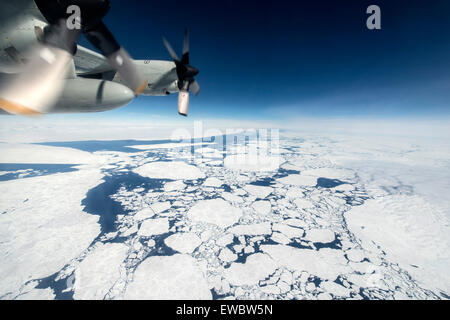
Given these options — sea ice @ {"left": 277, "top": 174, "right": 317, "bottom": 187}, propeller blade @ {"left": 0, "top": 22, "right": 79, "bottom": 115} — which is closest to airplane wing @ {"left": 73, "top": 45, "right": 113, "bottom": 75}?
propeller blade @ {"left": 0, "top": 22, "right": 79, "bottom": 115}

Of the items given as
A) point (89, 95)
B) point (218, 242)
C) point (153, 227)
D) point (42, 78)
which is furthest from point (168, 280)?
point (42, 78)

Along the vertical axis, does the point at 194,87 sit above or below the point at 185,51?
below

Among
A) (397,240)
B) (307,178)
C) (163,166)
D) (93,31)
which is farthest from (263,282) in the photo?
(163,166)

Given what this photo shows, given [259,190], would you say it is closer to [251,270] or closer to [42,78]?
[251,270]

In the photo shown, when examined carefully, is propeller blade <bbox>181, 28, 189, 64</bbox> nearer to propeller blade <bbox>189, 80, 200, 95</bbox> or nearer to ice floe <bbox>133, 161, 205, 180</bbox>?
propeller blade <bbox>189, 80, 200, 95</bbox>

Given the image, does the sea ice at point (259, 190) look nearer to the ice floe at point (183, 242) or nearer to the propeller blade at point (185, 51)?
the ice floe at point (183, 242)
